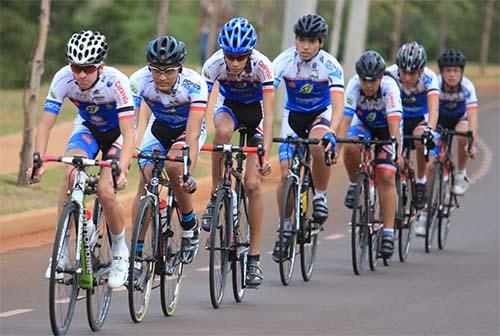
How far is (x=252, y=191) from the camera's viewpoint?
12.7 meters

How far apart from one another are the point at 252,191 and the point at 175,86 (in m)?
1.44

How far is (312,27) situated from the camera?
13.7m

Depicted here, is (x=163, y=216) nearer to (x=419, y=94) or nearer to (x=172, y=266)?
(x=172, y=266)

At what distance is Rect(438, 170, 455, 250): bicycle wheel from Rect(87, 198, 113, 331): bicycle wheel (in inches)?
255

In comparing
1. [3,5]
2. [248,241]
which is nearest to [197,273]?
[248,241]

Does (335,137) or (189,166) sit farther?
(335,137)

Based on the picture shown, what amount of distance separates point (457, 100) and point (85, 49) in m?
7.83

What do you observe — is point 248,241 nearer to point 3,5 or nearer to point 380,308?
point 380,308

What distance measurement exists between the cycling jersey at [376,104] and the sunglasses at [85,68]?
4207 millimetres

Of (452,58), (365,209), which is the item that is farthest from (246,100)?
(452,58)

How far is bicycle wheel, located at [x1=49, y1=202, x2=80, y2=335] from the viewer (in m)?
10.0

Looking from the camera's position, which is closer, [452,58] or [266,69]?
[266,69]

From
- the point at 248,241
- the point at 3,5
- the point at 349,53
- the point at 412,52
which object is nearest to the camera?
the point at 248,241

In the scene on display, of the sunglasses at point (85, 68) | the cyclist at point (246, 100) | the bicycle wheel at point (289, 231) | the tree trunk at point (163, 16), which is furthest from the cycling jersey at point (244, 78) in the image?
the tree trunk at point (163, 16)
